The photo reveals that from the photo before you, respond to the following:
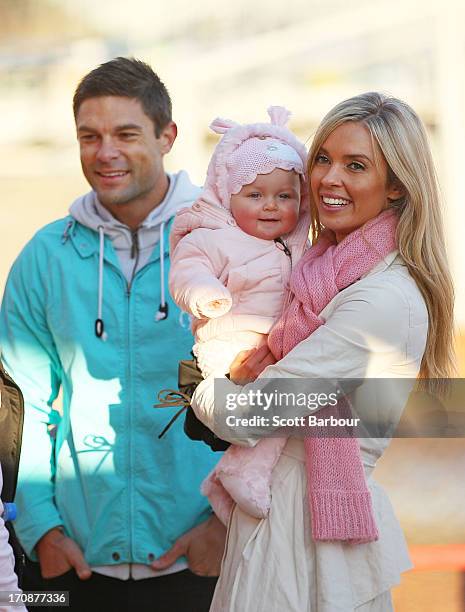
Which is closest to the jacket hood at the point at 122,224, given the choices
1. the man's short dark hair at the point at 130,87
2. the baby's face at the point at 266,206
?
the man's short dark hair at the point at 130,87

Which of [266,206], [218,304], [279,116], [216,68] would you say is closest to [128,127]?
[279,116]

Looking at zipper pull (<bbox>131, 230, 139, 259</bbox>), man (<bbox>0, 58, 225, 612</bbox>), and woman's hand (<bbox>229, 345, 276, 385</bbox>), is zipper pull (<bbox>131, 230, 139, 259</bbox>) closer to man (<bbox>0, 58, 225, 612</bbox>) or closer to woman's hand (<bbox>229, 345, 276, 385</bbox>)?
man (<bbox>0, 58, 225, 612</bbox>)

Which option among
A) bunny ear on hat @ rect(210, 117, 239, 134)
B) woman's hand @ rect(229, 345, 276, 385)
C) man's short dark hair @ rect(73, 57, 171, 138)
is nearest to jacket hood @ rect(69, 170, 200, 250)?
man's short dark hair @ rect(73, 57, 171, 138)

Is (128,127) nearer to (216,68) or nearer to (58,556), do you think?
(58,556)

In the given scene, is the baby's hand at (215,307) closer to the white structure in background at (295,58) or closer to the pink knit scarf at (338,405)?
the pink knit scarf at (338,405)

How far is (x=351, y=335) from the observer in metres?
2.14

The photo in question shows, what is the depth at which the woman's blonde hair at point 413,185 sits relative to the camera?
220 centimetres

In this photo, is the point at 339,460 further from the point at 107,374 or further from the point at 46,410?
the point at 46,410

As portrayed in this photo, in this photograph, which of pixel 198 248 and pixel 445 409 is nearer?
pixel 198 248

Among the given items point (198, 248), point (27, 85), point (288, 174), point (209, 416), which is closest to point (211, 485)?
point (209, 416)

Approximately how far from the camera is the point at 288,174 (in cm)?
236

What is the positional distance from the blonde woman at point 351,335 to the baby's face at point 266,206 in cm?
9

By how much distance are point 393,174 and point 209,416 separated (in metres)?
0.59

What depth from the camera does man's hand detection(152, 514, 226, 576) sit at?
2832 mm
